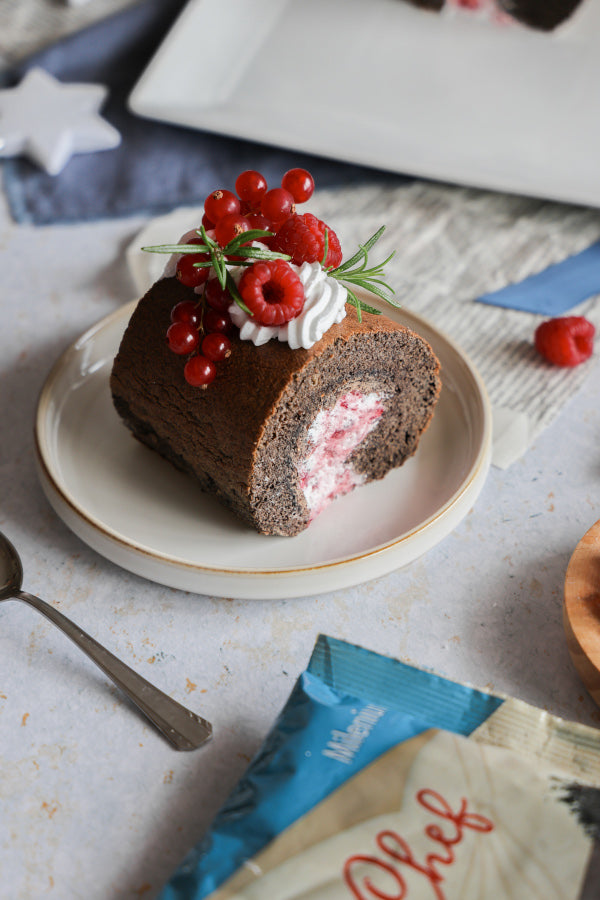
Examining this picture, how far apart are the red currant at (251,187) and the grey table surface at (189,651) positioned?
2.21ft

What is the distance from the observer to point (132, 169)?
2.47 metres

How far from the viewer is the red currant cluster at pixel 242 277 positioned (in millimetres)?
1298

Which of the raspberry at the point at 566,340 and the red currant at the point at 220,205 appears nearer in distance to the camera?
the red currant at the point at 220,205

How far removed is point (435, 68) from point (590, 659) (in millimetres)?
2033

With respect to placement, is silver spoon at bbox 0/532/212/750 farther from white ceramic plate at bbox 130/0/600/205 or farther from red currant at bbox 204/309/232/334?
white ceramic plate at bbox 130/0/600/205

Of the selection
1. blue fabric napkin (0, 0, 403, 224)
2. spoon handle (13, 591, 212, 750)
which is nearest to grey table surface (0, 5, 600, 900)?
spoon handle (13, 591, 212, 750)

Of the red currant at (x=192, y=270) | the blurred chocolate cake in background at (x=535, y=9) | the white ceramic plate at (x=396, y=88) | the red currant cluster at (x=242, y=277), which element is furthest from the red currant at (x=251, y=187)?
the blurred chocolate cake in background at (x=535, y=9)

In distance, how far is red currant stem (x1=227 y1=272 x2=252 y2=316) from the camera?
1300 mm

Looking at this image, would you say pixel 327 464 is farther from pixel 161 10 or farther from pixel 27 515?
pixel 161 10

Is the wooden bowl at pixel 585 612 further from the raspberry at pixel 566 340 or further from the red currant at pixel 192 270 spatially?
the red currant at pixel 192 270

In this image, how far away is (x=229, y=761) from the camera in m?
1.17

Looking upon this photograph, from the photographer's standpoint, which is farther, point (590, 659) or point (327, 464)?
point (327, 464)

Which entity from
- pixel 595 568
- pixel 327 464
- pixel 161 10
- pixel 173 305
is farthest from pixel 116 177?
pixel 595 568

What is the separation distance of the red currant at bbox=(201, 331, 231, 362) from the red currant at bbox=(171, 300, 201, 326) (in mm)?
35
